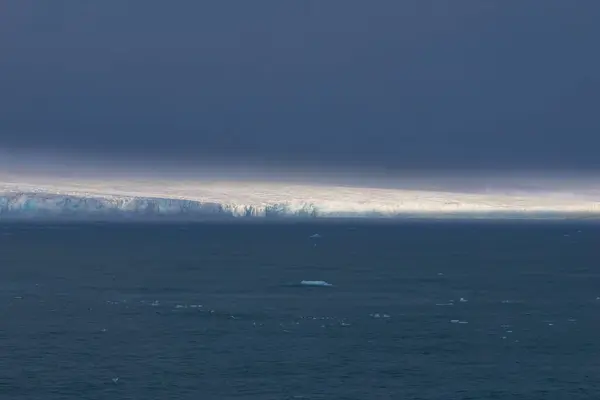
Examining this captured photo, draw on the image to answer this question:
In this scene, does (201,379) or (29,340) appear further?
(29,340)

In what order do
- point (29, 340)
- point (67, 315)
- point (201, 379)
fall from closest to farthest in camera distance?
1. point (201, 379)
2. point (29, 340)
3. point (67, 315)

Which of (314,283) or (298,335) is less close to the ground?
(314,283)

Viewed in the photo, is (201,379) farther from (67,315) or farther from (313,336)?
(67,315)

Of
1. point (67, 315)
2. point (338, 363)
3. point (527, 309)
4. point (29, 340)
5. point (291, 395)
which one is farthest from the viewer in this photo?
point (527, 309)

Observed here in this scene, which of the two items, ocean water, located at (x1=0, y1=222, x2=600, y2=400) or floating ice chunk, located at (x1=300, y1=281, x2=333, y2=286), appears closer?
ocean water, located at (x1=0, y1=222, x2=600, y2=400)

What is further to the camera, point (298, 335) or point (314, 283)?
point (314, 283)

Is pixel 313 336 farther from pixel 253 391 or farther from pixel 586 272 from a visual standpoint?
pixel 586 272

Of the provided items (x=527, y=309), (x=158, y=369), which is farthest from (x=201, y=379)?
(x=527, y=309)

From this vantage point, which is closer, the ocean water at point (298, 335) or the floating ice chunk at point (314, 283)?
the ocean water at point (298, 335)
